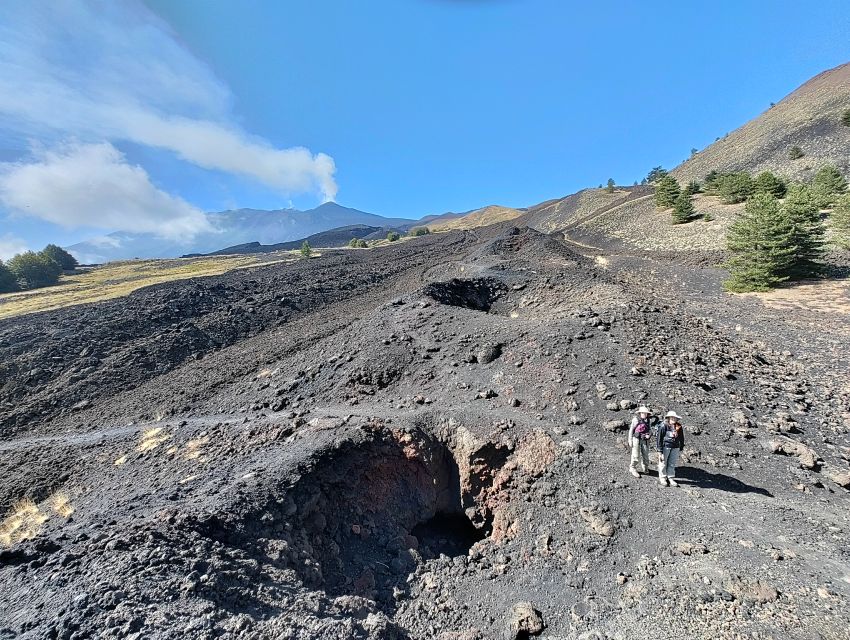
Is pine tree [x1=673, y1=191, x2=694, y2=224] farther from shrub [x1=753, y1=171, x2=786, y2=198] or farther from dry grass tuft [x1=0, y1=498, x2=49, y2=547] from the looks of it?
dry grass tuft [x1=0, y1=498, x2=49, y2=547]

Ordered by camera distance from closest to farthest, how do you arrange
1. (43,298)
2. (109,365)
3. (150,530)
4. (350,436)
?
1. (150,530)
2. (350,436)
3. (109,365)
4. (43,298)

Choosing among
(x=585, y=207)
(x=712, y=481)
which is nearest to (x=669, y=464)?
(x=712, y=481)

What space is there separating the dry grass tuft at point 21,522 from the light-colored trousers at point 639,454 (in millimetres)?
14024

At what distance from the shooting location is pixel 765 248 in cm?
2005

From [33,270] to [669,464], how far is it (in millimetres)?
72812

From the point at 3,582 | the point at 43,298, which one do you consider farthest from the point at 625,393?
the point at 43,298

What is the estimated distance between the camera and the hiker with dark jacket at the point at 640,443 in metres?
7.86

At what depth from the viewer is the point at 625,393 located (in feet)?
34.0

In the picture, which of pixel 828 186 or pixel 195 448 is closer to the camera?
pixel 195 448

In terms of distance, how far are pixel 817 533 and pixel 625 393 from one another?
4.44 m

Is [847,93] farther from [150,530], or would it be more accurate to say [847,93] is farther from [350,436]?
[150,530]

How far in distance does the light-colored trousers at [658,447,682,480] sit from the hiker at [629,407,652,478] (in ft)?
1.25

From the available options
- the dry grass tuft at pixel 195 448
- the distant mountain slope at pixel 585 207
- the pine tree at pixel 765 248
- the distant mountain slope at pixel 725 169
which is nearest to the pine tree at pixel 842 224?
the distant mountain slope at pixel 725 169

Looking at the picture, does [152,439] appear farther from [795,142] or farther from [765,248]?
[795,142]
